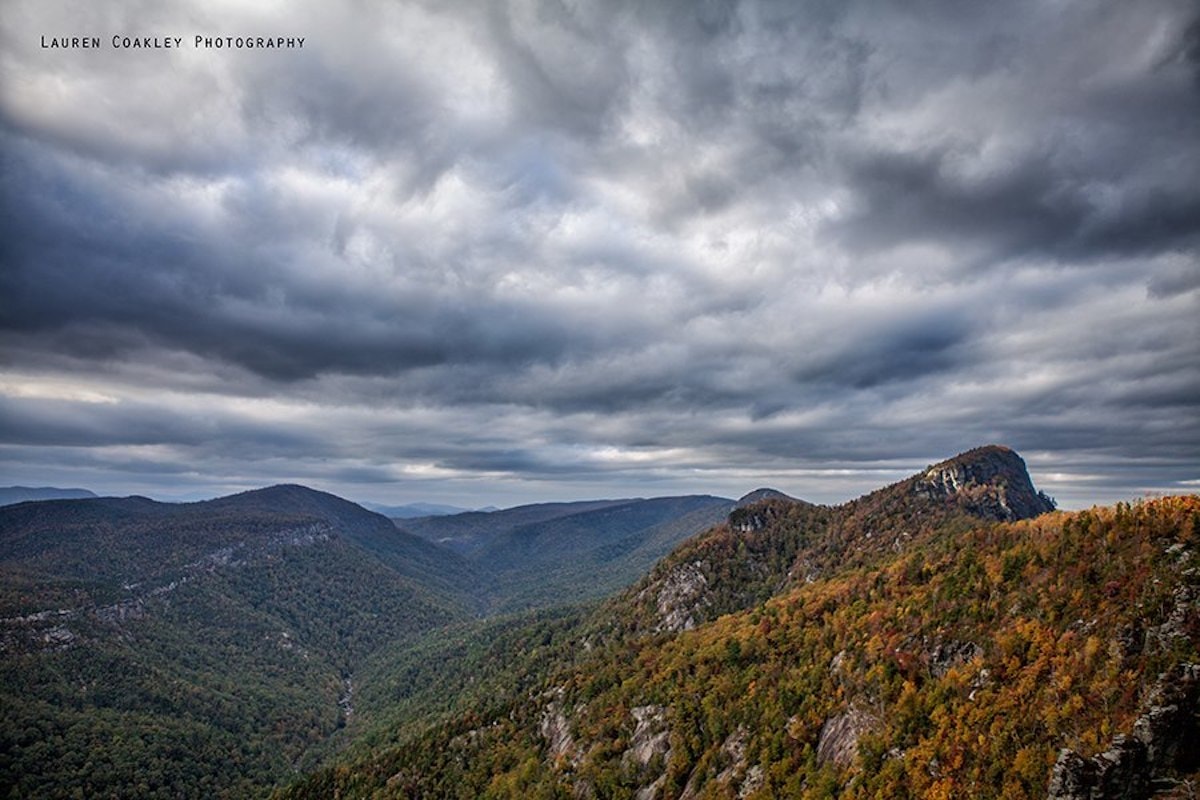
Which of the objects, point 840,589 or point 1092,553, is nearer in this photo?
point 1092,553

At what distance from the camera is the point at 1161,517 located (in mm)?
85375

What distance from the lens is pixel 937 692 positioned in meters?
85.2

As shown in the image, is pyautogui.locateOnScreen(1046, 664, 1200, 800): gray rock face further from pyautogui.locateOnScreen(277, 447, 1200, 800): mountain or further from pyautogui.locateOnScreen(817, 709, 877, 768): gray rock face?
pyautogui.locateOnScreen(817, 709, 877, 768): gray rock face

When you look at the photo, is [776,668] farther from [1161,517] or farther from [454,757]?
[454,757]

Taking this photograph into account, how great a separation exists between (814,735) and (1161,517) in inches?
2461

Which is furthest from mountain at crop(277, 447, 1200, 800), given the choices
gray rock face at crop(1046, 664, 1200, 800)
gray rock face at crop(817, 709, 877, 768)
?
gray rock face at crop(817, 709, 877, 768)

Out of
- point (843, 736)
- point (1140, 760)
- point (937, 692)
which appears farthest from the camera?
point (843, 736)

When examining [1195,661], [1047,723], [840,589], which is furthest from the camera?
[840,589]

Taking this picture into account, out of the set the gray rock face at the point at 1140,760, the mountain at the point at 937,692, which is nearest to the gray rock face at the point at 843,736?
the mountain at the point at 937,692

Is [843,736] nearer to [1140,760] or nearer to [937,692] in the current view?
[937,692]

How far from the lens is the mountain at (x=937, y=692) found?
2403 inches

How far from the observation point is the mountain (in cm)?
6103

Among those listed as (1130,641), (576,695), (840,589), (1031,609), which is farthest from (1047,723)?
(576,695)

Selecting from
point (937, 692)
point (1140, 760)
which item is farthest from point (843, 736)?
point (1140, 760)
